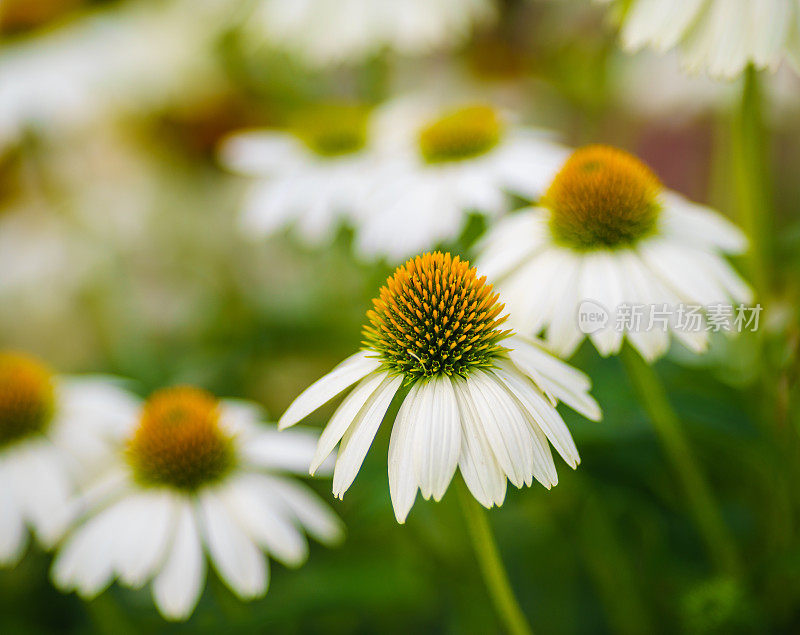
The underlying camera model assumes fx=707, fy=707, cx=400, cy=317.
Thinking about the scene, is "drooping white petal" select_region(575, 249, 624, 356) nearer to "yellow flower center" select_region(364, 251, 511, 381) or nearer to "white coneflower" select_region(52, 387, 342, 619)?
"yellow flower center" select_region(364, 251, 511, 381)

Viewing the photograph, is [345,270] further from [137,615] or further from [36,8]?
[36,8]

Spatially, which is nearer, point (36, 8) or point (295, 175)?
point (295, 175)

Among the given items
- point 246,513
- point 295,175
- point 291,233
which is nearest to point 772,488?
point 246,513

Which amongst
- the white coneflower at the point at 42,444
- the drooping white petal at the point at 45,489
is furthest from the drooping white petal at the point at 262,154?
the drooping white petal at the point at 45,489

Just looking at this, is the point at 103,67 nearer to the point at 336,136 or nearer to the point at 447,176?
the point at 336,136

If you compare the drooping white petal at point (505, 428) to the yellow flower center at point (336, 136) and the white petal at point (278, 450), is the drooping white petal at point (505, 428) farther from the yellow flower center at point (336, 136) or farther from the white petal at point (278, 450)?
the yellow flower center at point (336, 136)

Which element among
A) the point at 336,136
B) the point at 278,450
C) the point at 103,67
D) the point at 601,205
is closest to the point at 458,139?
the point at 336,136

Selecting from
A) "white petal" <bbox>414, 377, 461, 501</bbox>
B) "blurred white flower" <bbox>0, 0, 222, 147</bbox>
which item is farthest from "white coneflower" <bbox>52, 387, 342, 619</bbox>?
"blurred white flower" <bbox>0, 0, 222, 147</bbox>
